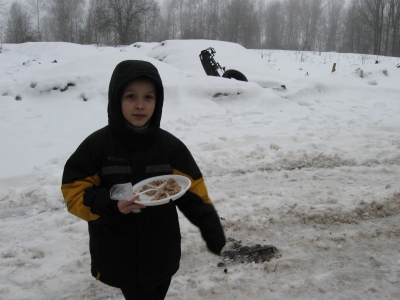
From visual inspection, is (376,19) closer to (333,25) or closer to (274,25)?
(333,25)

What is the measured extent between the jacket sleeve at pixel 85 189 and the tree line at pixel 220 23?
1197 inches

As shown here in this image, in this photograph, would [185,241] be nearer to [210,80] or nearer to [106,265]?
[106,265]

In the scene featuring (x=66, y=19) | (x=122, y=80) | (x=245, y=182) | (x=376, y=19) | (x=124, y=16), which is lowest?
(x=245, y=182)

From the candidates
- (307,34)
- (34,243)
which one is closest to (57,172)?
(34,243)

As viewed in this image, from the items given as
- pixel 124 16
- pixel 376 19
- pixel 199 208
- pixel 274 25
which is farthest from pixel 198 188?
pixel 274 25

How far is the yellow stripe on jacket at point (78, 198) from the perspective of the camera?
1655 mm

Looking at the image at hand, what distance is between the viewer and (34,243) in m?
3.20

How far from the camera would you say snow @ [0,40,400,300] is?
2715 millimetres

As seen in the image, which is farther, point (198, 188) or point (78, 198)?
point (198, 188)

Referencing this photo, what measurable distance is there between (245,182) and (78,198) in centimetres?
319

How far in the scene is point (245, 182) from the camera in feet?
15.1

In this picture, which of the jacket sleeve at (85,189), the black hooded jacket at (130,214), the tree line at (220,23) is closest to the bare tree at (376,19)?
the tree line at (220,23)

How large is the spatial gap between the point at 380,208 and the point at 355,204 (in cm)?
26

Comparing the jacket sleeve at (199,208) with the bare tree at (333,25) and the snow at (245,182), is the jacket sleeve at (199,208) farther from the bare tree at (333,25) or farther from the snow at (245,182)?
the bare tree at (333,25)
